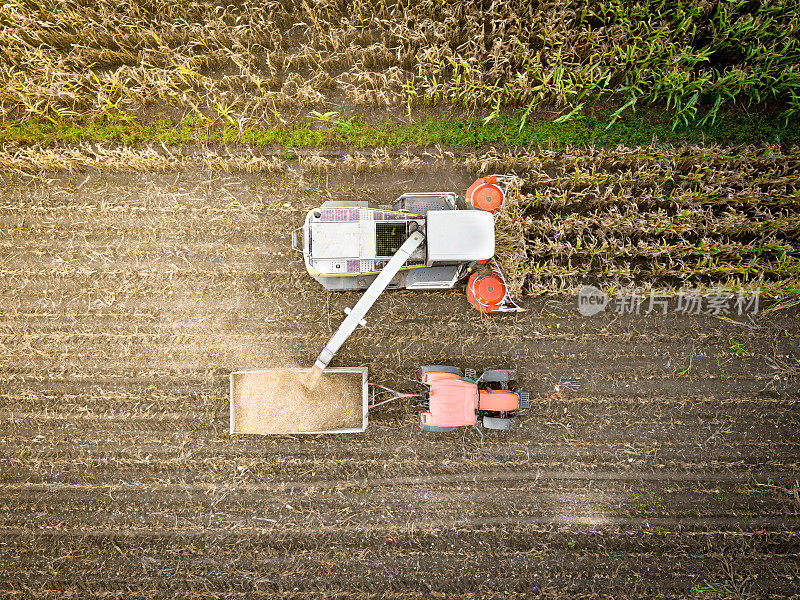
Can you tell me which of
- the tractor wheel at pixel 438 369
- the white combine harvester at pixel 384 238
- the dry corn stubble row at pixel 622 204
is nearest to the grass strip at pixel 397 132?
the dry corn stubble row at pixel 622 204

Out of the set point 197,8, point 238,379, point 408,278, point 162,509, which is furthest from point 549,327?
point 197,8

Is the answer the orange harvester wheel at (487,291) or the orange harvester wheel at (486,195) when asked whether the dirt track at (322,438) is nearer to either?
the orange harvester wheel at (487,291)

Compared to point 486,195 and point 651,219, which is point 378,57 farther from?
point 651,219

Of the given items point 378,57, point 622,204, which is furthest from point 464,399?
point 378,57

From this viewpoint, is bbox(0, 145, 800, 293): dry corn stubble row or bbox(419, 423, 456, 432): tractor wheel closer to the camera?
bbox(419, 423, 456, 432): tractor wheel

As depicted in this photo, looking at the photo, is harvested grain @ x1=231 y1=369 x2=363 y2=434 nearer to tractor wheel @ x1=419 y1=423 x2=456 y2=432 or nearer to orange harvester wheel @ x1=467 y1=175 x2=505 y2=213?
tractor wheel @ x1=419 y1=423 x2=456 y2=432

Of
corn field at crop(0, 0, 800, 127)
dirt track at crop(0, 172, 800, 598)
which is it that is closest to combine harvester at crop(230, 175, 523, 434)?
dirt track at crop(0, 172, 800, 598)
